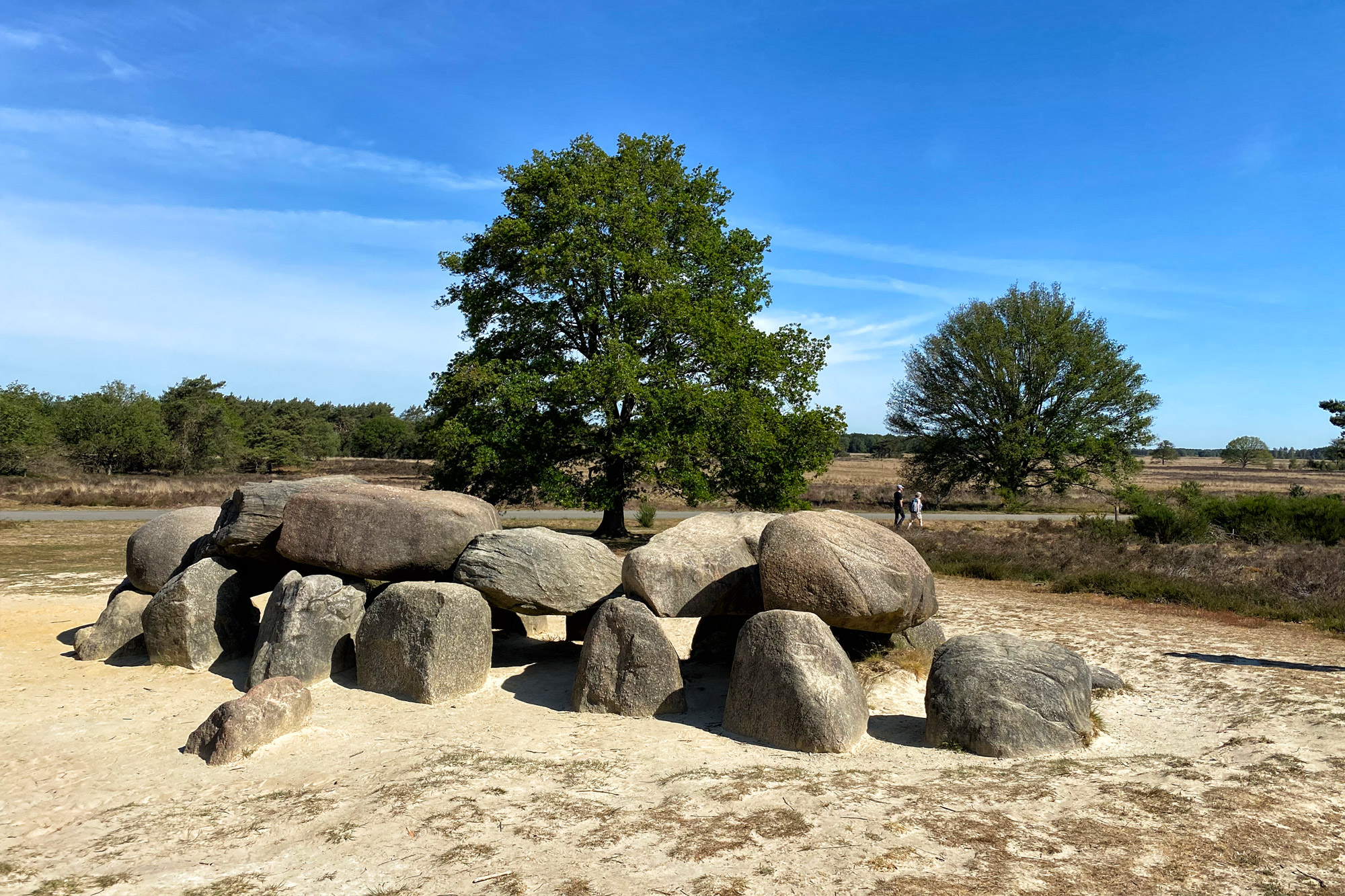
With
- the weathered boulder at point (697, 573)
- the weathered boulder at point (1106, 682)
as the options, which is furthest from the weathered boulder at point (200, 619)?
the weathered boulder at point (1106, 682)

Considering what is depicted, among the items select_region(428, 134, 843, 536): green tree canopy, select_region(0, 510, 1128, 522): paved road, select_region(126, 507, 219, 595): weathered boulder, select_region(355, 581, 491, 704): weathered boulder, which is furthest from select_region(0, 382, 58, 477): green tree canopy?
select_region(355, 581, 491, 704): weathered boulder

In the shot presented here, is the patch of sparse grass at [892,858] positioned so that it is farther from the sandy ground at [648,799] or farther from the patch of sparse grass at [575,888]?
the patch of sparse grass at [575,888]

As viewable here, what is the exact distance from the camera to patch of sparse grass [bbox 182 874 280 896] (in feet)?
16.0

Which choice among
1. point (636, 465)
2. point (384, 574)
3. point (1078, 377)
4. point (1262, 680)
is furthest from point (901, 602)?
point (1078, 377)

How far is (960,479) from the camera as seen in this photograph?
3688 centimetres

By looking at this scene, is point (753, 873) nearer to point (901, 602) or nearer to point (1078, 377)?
point (901, 602)

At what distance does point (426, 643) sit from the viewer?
880 cm

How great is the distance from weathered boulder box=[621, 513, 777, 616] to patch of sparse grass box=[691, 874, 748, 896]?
12.7ft

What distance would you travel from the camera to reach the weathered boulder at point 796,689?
7.30m

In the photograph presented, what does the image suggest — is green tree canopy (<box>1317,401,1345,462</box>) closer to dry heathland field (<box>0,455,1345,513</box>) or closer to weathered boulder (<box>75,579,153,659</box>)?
dry heathland field (<box>0,455,1345,513</box>)

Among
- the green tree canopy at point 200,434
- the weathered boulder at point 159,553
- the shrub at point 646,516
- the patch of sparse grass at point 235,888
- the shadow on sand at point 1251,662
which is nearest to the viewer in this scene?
the patch of sparse grass at point 235,888

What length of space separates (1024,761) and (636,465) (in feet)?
47.0

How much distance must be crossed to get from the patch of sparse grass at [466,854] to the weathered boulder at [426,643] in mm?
3489

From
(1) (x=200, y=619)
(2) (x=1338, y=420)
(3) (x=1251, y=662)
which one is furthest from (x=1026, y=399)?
(1) (x=200, y=619)
